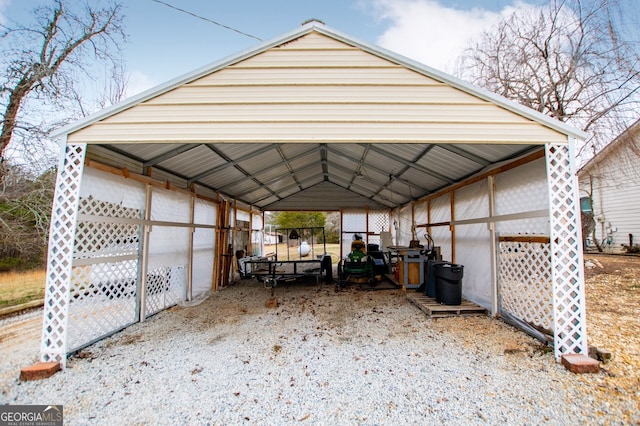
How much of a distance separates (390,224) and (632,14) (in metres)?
8.83

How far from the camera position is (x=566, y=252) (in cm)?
320

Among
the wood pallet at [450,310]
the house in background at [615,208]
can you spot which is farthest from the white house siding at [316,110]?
the house in background at [615,208]

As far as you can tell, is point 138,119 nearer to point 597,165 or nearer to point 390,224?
point 390,224

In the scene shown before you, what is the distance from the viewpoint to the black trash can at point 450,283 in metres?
5.01

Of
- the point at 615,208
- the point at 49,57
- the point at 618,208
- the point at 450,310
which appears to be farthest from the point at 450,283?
the point at 615,208

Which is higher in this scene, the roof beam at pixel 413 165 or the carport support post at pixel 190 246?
the roof beam at pixel 413 165

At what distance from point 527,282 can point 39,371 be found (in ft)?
20.0

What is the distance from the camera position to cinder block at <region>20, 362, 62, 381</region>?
2.83m

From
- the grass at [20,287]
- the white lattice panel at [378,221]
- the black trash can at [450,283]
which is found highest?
the white lattice panel at [378,221]

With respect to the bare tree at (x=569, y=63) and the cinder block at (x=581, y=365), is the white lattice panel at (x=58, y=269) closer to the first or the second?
the cinder block at (x=581, y=365)

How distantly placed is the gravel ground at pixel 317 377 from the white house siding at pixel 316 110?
8.41 feet

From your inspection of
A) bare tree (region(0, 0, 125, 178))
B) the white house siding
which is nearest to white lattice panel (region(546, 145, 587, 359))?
the white house siding

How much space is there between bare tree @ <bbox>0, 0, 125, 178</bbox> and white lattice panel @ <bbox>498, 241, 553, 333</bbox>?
9699mm

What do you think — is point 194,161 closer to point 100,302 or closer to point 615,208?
point 100,302
